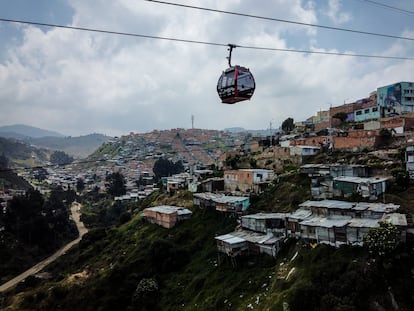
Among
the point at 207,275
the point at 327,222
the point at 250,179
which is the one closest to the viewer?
the point at 327,222

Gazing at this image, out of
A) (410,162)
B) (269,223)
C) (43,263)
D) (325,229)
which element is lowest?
(43,263)

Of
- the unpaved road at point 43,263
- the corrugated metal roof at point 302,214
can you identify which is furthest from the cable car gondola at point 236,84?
the unpaved road at point 43,263

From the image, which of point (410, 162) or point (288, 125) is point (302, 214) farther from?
point (288, 125)

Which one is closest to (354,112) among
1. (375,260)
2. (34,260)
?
(375,260)

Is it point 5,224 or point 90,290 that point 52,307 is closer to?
point 90,290

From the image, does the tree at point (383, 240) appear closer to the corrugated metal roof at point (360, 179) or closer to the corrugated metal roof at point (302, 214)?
the corrugated metal roof at point (302, 214)

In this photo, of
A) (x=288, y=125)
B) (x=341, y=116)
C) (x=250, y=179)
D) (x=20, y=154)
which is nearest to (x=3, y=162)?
(x=20, y=154)

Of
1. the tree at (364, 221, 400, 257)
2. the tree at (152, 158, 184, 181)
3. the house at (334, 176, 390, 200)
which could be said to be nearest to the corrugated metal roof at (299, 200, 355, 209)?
the house at (334, 176, 390, 200)
